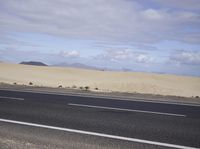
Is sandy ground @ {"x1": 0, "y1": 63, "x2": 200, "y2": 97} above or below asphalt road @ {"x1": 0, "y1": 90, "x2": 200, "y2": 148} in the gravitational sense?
above

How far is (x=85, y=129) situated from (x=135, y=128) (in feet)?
4.61

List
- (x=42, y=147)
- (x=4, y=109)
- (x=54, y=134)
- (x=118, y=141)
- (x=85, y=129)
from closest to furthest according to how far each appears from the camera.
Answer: (x=42, y=147) < (x=118, y=141) < (x=54, y=134) < (x=85, y=129) < (x=4, y=109)

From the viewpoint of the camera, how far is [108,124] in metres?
10.1

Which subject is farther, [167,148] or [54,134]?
[54,134]

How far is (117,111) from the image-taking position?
42.7ft

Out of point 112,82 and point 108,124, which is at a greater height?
point 112,82

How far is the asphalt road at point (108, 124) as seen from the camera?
8.30m

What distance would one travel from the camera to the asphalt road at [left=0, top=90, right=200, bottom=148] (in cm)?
830

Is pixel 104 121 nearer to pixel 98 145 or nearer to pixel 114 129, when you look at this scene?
pixel 114 129

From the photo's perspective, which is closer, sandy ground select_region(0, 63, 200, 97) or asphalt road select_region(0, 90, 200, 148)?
asphalt road select_region(0, 90, 200, 148)

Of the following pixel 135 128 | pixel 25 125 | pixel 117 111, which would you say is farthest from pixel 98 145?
pixel 117 111

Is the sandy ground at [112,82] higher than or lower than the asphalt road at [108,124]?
higher

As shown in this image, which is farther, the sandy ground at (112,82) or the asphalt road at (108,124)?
the sandy ground at (112,82)

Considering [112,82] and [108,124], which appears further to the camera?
[112,82]
